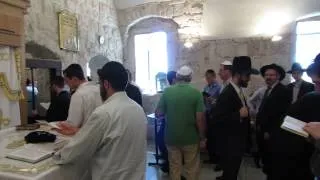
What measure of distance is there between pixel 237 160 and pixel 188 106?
75 cm

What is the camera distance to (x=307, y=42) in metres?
5.41

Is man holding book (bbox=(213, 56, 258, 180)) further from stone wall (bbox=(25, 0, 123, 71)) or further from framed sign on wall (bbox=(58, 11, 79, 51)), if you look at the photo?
framed sign on wall (bbox=(58, 11, 79, 51))

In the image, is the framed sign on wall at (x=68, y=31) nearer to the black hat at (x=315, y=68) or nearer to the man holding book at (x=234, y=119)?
the man holding book at (x=234, y=119)

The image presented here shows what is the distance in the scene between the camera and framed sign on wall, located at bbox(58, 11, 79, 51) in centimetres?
462

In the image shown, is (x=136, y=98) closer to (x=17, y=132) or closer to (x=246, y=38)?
(x=17, y=132)

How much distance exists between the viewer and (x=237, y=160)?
277 centimetres

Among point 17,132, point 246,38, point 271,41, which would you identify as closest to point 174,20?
point 246,38

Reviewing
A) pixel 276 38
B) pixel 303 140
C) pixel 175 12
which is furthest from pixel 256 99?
pixel 303 140

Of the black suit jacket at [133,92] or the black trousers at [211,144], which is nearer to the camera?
the black suit jacket at [133,92]

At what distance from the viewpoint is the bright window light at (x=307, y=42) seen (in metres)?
5.33

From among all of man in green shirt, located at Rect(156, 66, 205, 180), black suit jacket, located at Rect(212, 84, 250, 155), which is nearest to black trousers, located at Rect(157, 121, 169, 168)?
man in green shirt, located at Rect(156, 66, 205, 180)

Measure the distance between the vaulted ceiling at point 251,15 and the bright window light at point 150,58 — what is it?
41.4 inches

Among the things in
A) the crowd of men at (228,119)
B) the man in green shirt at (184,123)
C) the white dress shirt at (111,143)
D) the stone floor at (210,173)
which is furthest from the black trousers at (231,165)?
the white dress shirt at (111,143)

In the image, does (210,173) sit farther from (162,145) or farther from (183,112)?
(183,112)
